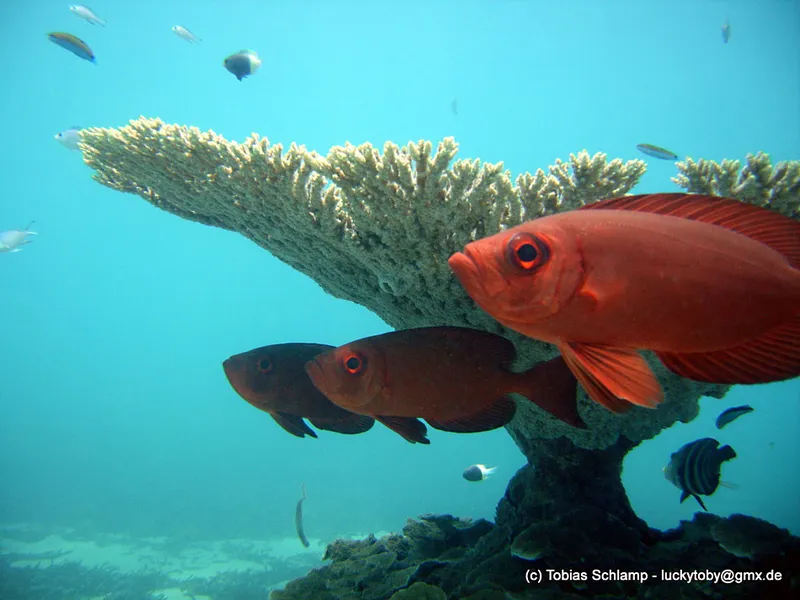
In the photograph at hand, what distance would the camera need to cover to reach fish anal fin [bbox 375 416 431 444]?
229cm

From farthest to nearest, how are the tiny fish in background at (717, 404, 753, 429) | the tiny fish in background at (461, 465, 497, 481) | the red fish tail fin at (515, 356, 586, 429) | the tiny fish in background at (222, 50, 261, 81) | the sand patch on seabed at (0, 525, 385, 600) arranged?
the sand patch on seabed at (0, 525, 385, 600) < the tiny fish in background at (461, 465, 497, 481) < the tiny fish in background at (222, 50, 261, 81) < the tiny fish in background at (717, 404, 753, 429) < the red fish tail fin at (515, 356, 586, 429)

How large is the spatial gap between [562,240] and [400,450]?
223 ft

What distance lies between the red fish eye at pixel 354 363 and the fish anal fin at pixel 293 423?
3.25 feet

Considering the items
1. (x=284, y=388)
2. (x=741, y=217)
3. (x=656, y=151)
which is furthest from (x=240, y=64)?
(x=656, y=151)

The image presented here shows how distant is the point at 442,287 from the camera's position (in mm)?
2693

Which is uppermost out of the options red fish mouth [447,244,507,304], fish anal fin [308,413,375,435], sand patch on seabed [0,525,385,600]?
red fish mouth [447,244,507,304]

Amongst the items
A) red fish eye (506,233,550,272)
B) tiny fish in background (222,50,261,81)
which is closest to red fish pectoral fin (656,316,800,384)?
red fish eye (506,233,550,272)

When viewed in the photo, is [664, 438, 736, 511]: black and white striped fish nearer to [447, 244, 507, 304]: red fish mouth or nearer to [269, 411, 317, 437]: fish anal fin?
[269, 411, 317, 437]: fish anal fin

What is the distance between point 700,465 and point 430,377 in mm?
3337

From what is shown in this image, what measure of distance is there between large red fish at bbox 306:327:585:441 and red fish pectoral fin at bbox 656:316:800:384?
86 centimetres

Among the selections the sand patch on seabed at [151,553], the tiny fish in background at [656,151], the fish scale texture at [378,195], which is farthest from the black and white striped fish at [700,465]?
the sand patch on seabed at [151,553]

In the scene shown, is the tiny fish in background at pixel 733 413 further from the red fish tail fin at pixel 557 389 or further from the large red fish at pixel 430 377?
the large red fish at pixel 430 377

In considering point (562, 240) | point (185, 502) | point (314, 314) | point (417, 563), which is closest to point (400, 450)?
point (185, 502)

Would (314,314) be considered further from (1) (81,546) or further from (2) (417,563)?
(2) (417,563)
